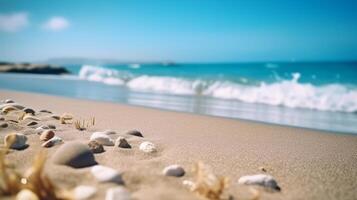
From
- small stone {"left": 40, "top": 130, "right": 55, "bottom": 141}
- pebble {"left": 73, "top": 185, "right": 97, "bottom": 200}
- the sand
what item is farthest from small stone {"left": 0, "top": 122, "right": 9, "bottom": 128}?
pebble {"left": 73, "top": 185, "right": 97, "bottom": 200}

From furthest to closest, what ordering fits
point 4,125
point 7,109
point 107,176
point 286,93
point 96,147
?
1. point 286,93
2. point 7,109
3. point 4,125
4. point 96,147
5. point 107,176

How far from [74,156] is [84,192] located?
18.5 inches

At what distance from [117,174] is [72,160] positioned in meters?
0.37

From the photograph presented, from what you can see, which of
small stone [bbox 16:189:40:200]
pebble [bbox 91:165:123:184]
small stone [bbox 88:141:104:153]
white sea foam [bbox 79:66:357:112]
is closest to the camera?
small stone [bbox 16:189:40:200]

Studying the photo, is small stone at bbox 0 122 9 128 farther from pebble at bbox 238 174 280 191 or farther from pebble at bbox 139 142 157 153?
pebble at bbox 238 174 280 191

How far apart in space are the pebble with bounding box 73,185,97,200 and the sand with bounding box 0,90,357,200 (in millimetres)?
46

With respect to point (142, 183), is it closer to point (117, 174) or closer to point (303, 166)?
point (117, 174)

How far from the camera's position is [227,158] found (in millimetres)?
2490

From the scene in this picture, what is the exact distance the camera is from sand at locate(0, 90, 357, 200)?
172 cm

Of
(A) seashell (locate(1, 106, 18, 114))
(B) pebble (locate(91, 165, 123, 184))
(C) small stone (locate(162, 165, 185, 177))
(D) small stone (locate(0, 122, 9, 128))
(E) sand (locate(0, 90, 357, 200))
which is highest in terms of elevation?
(A) seashell (locate(1, 106, 18, 114))

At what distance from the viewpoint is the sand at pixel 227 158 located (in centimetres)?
172

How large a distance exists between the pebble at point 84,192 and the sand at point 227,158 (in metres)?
0.05

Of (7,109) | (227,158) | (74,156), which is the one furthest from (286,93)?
(74,156)

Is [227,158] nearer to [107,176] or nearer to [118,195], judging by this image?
[107,176]
